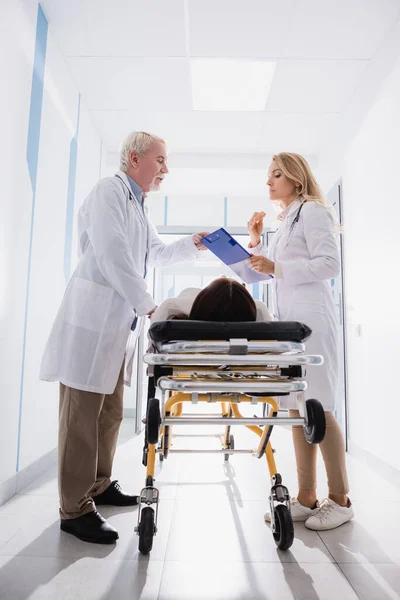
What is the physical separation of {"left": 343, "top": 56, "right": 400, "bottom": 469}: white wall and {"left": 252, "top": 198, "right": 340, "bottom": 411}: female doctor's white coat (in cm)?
84

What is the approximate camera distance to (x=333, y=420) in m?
1.67

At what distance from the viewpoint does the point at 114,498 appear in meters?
1.85

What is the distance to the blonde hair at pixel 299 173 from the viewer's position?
1.82 meters

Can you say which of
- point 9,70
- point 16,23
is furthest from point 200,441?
point 16,23

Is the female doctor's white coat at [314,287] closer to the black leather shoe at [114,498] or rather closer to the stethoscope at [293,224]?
the stethoscope at [293,224]

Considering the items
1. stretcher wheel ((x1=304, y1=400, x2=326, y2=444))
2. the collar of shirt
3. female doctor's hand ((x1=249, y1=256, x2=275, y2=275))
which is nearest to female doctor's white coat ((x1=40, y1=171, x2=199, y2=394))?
the collar of shirt

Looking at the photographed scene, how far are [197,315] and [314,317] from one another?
58 cm

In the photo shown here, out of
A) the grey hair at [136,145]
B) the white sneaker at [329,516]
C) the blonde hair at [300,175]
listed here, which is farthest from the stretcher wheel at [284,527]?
the grey hair at [136,145]

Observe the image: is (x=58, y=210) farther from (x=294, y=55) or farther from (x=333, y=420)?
(x=333, y=420)

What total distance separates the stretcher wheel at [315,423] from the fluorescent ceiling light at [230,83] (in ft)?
7.97

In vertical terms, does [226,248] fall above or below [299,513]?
above

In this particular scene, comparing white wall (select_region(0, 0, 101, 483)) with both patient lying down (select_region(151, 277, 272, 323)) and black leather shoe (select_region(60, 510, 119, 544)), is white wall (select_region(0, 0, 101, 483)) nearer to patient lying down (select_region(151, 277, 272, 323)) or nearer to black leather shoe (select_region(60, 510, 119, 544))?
black leather shoe (select_region(60, 510, 119, 544))

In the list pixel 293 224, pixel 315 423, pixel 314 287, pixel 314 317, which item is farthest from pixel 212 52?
pixel 315 423

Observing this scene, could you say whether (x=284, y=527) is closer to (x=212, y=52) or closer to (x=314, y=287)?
(x=314, y=287)
